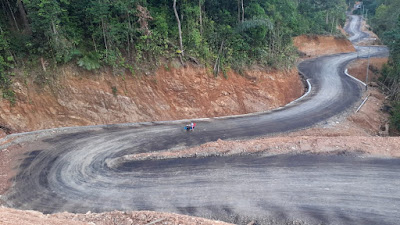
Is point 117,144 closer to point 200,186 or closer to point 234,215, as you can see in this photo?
point 200,186

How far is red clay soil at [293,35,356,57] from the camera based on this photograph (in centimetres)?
3912

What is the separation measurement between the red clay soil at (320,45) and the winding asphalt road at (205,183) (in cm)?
2922

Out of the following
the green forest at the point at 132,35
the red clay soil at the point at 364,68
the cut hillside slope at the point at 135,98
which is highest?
the green forest at the point at 132,35

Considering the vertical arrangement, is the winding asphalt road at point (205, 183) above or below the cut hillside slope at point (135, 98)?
below

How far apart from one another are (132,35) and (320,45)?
3275 centimetres

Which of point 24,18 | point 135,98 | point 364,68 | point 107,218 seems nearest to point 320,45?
point 364,68

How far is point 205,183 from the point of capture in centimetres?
1115

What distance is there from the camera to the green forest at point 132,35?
1738cm

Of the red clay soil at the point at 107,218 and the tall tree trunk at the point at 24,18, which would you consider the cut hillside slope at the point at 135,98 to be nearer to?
the tall tree trunk at the point at 24,18

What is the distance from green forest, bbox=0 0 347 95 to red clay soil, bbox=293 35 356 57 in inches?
593

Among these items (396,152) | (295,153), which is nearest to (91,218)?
(295,153)

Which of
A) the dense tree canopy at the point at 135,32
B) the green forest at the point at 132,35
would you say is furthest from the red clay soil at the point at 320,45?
the green forest at the point at 132,35

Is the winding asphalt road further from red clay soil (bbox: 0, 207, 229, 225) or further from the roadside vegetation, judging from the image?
the roadside vegetation

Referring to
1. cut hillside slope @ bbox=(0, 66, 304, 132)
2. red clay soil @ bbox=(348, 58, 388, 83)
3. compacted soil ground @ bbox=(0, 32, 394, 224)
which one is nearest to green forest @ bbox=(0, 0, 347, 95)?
cut hillside slope @ bbox=(0, 66, 304, 132)
